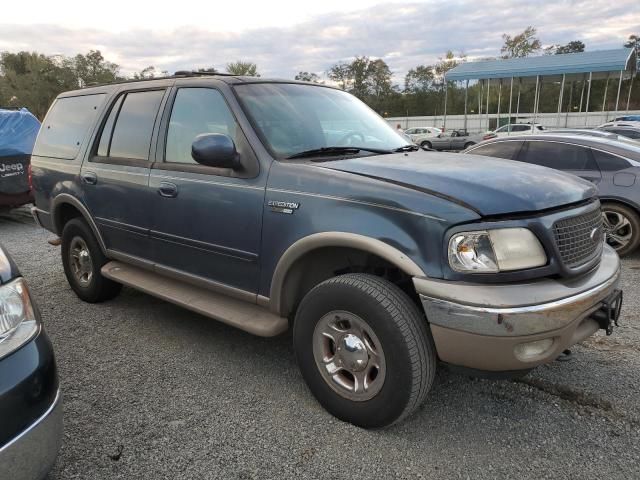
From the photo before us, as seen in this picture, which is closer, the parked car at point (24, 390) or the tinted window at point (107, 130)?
the parked car at point (24, 390)

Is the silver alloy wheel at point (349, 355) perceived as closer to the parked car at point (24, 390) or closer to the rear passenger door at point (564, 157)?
the parked car at point (24, 390)

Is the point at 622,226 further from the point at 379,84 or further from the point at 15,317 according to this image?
the point at 379,84

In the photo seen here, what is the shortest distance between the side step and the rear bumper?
119 cm

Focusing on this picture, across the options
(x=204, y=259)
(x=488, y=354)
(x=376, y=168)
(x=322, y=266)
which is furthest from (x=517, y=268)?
(x=204, y=259)

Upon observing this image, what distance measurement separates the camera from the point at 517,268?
221 centimetres

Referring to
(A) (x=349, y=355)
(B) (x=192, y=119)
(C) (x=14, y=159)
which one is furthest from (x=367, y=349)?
(C) (x=14, y=159)

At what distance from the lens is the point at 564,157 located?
6.52 meters

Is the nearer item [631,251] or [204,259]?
[204,259]

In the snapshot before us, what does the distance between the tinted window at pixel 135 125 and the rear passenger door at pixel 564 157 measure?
5049mm

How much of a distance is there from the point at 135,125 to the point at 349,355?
259 cm

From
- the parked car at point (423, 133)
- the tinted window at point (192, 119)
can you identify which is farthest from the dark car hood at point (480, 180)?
the parked car at point (423, 133)

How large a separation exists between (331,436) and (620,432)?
1.53 m

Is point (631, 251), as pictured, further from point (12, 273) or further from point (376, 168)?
point (12, 273)

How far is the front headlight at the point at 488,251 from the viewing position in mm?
2199
